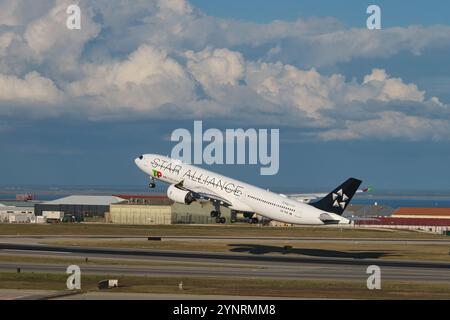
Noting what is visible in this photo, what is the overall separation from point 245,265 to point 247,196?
74.9 ft

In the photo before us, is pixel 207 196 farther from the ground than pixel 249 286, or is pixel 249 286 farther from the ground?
pixel 207 196

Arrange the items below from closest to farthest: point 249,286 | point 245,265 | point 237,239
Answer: point 249,286 → point 245,265 → point 237,239

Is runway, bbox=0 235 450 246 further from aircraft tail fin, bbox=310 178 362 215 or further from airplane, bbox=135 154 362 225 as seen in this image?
aircraft tail fin, bbox=310 178 362 215

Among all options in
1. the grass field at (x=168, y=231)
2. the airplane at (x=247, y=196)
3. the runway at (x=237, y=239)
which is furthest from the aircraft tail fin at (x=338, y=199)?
the grass field at (x=168, y=231)

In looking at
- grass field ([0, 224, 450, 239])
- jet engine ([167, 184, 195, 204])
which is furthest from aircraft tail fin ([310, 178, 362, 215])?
grass field ([0, 224, 450, 239])

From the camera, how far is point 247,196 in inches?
5177

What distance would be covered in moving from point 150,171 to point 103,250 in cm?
1680

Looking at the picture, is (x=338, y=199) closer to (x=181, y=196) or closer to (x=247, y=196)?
(x=247, y=196)

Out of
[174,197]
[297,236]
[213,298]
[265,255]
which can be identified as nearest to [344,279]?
[213,298]

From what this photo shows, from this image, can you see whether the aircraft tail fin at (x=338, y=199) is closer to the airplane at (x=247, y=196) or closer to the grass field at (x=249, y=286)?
the airplane at (x=247, y=196)

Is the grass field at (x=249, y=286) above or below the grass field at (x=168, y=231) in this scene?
below

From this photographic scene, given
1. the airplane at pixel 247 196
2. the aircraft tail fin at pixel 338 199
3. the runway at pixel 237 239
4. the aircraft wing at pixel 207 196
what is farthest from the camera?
the runway at pixel 237 239

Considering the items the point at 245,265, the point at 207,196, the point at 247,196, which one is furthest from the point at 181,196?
the point at 245,265

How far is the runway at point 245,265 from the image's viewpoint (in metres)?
97.8
